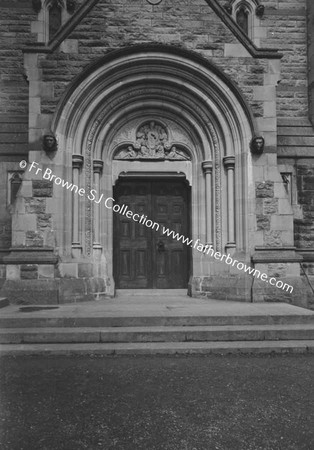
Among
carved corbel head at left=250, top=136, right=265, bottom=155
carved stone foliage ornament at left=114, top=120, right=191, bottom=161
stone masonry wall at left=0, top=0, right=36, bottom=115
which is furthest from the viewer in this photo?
stone masonry wall at left=0, top=0, right=36, bottom=115

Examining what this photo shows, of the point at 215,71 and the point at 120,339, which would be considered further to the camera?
the point at 215,71

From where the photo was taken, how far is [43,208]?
340 inches

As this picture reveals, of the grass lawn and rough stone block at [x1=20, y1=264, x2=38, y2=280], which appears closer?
the grass lawn

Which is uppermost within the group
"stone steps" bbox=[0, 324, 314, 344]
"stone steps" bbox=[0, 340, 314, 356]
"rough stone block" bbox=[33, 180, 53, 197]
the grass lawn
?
"rough stone block" bbox=[33, 180, 53, 197]

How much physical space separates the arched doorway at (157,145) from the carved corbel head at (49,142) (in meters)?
0.17

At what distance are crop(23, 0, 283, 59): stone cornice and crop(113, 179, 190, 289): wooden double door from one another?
3.31 meters

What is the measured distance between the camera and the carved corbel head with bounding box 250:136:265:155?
8766mm

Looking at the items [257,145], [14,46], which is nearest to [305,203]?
[257,145]

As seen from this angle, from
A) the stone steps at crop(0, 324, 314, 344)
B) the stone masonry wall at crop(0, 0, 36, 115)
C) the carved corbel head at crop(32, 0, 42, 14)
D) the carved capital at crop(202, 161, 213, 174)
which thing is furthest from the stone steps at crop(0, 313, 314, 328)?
the carved corbel head at crop(32, 0, 42, 14)

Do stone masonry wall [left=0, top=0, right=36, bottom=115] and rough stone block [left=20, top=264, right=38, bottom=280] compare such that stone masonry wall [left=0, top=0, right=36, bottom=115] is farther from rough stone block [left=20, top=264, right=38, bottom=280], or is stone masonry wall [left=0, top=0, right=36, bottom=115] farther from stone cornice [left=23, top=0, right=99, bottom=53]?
rough stone block [left=20, top=264, right=38, bottom=280]

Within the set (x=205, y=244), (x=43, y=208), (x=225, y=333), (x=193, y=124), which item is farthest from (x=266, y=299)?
(x=43, y=208)

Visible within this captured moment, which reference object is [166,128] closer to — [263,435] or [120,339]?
[120,339]

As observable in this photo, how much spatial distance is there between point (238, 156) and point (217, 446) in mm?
6944

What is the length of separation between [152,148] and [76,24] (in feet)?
10.1
